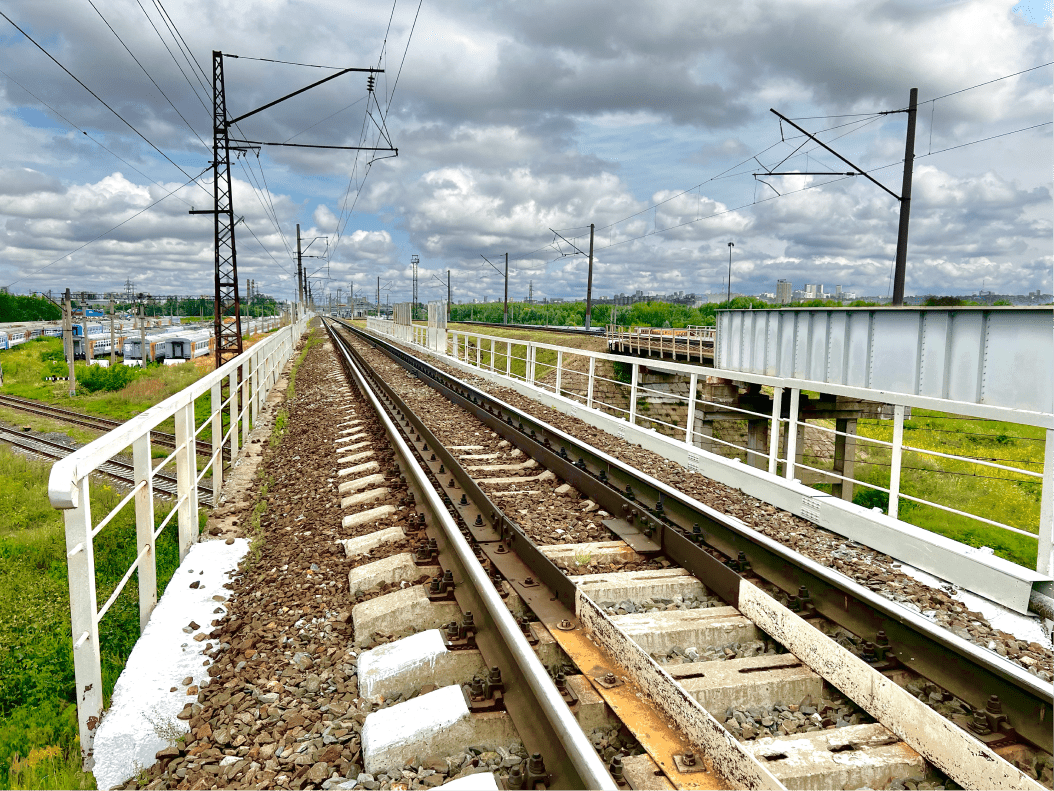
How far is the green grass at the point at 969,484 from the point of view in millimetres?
17266

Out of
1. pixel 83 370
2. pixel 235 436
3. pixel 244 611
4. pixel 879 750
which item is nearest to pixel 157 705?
pixel 244 611

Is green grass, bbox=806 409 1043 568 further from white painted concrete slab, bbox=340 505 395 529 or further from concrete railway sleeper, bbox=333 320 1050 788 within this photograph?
white painted concrete slab, bbox=340 505 395 529

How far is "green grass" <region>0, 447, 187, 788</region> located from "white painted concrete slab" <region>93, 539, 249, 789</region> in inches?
5.2

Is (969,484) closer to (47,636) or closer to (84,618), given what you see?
(47,636)

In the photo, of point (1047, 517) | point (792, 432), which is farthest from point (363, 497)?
point (1047, 517)

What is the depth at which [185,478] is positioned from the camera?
17.9ft

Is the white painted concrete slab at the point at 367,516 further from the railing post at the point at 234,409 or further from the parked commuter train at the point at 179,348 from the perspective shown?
the parked commuter train at the point at 179,348

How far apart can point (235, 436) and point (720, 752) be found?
7689 millimetres

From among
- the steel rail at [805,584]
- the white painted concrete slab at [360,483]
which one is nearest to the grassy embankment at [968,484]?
the steel rail at [805,584]

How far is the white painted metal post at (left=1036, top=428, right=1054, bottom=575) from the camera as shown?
4.47m

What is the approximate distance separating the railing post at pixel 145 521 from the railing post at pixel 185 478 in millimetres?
991

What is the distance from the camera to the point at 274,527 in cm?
632

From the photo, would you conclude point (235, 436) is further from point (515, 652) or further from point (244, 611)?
point (515, 652)

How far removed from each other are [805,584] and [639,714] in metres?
1.83
